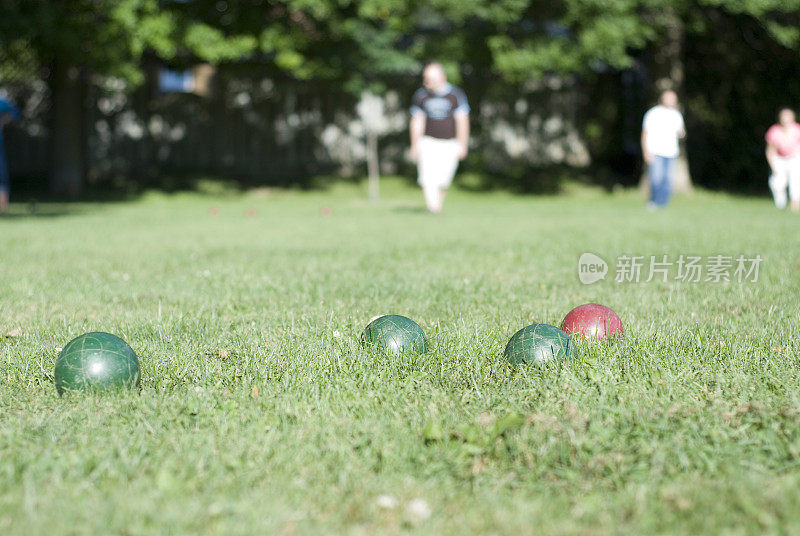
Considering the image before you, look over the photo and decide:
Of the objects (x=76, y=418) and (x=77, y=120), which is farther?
(x=77, y=120)

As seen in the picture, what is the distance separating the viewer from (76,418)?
9.92 ft

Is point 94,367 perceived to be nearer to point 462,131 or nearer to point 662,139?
point 462,131

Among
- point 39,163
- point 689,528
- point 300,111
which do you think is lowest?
point 689,528

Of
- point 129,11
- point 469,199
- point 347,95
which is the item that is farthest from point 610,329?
point 347,95

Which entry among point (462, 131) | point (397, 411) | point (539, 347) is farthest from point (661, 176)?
point (397, 411)

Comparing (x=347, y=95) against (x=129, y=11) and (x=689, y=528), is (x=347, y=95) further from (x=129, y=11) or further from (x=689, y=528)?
(x=689, y=528)

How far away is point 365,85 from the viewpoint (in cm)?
1842

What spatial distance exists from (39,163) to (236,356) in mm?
19088

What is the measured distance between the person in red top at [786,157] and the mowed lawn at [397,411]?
8.90 metres

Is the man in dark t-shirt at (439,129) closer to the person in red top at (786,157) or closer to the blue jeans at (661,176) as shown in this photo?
the blue jeans at (661,176)

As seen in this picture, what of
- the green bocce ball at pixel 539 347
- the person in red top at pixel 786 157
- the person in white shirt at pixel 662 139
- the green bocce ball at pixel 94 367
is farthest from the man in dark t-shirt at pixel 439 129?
the green bocce ball at pixel 94 367

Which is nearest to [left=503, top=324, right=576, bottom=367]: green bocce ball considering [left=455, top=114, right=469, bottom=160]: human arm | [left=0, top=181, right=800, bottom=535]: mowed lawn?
[left=0, top=181, right=800, bottom=535]: mowed lawn

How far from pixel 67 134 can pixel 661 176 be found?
12558mm

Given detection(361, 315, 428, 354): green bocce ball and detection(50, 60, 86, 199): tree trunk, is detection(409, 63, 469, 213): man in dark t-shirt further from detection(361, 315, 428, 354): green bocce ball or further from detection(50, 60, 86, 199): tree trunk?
detection(50, 60, 86, 199): tree trunk
